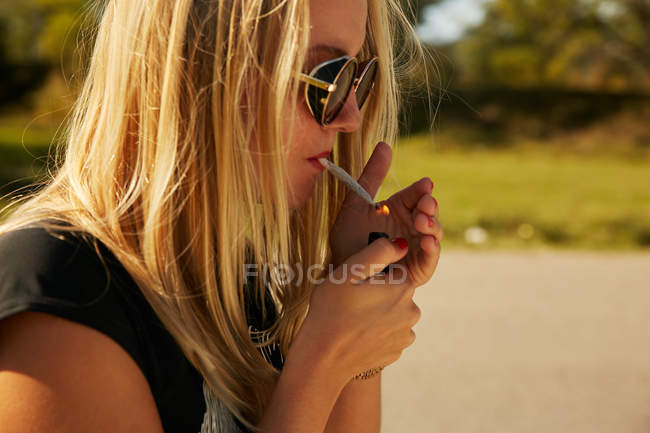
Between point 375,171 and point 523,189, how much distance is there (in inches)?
348

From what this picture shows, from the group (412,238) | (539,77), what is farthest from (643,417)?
(539,77)

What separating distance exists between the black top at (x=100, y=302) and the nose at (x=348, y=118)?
497mm

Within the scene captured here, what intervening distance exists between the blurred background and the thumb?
197 millimetres

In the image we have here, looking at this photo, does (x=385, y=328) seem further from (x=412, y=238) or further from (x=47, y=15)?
(x=47, y=15)

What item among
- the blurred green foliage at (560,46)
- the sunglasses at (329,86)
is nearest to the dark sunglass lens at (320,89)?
the sunglasses at (329,86)

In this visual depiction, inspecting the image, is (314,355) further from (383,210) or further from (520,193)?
(520,193)

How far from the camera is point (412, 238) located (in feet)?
5.10

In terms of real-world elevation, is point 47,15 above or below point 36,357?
above

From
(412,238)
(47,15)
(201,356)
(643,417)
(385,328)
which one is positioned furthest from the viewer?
(47,15)

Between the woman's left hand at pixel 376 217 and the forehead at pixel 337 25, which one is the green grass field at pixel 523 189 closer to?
the woman's left hand at pixel 376 217

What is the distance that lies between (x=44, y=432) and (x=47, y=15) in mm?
13527

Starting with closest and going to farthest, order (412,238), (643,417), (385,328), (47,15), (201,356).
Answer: (201,356) < (385,328) < (412,238) < (643,417) < (47,15)

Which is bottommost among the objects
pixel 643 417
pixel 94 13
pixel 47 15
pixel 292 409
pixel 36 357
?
pixel 643 417

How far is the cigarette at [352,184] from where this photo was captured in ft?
4.59
